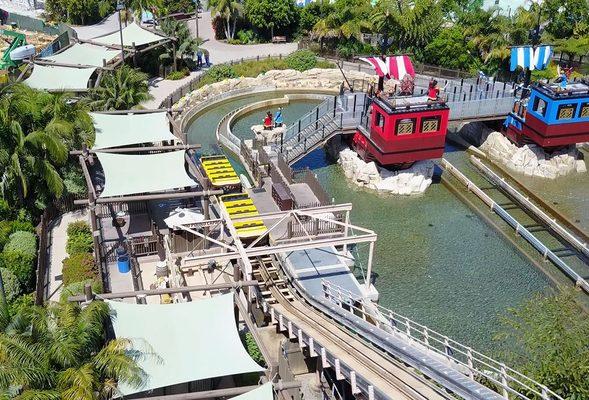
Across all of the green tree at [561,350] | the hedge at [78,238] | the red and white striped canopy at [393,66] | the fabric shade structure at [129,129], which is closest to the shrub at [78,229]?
the hedge at [78,238]

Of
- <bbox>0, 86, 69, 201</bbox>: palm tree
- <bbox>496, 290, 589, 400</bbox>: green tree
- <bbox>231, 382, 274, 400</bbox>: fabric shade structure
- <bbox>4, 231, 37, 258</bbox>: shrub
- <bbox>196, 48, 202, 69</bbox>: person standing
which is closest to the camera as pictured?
<bbox>496, 290, 589, 400</bbox>: green tree

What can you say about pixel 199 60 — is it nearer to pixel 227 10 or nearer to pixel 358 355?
pixel 227 10

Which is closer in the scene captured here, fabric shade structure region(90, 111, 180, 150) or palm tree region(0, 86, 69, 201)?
palm tree region(0, 86, 69, 201)

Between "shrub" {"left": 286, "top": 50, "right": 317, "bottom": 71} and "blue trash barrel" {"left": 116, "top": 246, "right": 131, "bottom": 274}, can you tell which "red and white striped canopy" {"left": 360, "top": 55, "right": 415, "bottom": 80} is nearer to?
"shrub" {"left": 286, "top": 50, "right": 317, "bottom": 71}

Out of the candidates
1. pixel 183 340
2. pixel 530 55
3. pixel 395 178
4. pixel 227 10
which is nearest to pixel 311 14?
pixel 227 10

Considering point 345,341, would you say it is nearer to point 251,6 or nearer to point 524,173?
point 524,173

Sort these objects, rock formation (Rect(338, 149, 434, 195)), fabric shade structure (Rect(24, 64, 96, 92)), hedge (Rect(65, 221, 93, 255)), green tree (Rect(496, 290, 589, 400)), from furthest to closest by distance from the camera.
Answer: fabric shade structure (Rect(24, 64, 96, 92)) → rock formation (Rect(338, 149, 434, 195)) → hedge (Rect(65, 221, 93, 255)) → green tree (Rect(496, 290, 589, 400))

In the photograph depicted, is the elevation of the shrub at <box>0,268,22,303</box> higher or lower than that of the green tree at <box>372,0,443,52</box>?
lower

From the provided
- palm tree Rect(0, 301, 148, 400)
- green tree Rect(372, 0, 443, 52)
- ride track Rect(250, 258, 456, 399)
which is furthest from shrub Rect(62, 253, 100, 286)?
green tree Rect(372, 0, 443, 52)

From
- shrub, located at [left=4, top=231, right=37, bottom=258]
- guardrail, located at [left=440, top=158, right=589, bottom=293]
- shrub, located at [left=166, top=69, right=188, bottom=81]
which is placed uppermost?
shrub, located at [left=166, top=69, right=188, bottom=81]
